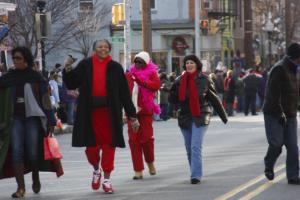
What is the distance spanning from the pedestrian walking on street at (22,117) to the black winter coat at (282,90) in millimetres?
2774

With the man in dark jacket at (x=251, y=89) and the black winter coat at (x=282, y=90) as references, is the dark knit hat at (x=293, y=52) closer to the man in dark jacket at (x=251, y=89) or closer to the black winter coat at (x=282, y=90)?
the black winter coat at (x=282, y=90)

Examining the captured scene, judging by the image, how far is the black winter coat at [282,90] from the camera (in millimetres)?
11352

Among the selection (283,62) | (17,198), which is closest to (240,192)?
(283,62)

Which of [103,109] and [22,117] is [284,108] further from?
[22,117]

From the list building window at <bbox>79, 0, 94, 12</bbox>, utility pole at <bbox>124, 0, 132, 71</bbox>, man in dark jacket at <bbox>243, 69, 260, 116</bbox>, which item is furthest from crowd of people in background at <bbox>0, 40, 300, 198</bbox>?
building window at <bbox>79, 0, 94, 12</bbox>

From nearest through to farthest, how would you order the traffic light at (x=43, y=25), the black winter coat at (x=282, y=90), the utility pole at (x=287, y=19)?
the black winter coat at (x=282, y=90) < the traffic light at (x=43, y=25) < the utility pole at (x=287, y=19)

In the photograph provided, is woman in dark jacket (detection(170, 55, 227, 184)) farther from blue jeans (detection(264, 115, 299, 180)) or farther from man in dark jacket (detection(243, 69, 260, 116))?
man in dark jacket (detection(243, 69, 260, 116))

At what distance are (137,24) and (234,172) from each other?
121ft

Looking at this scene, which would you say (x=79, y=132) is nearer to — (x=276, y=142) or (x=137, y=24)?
(x=276, y=142)

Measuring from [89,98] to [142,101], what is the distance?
1.75 m

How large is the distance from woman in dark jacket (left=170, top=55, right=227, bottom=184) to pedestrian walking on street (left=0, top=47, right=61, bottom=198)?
6.37ft

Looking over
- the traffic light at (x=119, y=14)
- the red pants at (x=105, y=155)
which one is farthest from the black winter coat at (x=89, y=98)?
the traffic light at (x=119, y=14)

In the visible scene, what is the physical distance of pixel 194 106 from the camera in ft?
39.1

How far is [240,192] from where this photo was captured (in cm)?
1100
